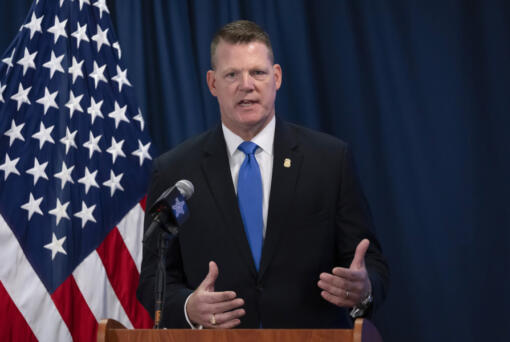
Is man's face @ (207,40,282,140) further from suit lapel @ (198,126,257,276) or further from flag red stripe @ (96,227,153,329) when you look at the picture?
flag red stripe @ (96,227,153,329)

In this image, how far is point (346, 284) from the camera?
180 centimetres

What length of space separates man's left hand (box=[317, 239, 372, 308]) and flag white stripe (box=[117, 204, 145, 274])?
157 cm

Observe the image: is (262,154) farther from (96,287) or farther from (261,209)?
(96,287)

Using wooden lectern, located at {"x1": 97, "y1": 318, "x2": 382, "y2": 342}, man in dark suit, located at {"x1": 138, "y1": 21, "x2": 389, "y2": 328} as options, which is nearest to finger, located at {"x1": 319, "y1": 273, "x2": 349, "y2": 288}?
wooden lectern, located at {"x1": 97, "y1": 318, "x2": 382, "y2": 342}

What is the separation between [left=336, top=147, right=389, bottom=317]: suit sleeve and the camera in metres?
2.34

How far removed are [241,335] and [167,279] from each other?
3.23 feet

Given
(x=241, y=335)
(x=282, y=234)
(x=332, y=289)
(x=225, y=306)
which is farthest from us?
(x=282, y=234)

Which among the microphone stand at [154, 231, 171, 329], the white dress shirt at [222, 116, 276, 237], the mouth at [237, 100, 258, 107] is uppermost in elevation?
the mouth at [237, 100, 258, 107]

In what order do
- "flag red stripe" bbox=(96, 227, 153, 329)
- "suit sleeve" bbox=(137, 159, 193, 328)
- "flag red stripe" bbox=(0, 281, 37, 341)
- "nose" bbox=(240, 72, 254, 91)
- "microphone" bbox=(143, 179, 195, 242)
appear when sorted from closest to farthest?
"microphone" bbox=(143, 179, 195, 242)
"suit sleeve" bbox=(137, 159, 193, 328)
"nose" bbox=(240, 72, 254, 91)
"flag red stripe" bbox=(0, 281, 37, 341)
"flag red stripe" bbox=(96, 227, 153, 329)

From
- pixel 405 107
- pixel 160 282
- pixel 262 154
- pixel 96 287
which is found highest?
pixel 405 107

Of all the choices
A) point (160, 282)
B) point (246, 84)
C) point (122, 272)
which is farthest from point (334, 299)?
point (122, 272)

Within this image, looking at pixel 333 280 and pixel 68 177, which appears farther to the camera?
pixel 68 177

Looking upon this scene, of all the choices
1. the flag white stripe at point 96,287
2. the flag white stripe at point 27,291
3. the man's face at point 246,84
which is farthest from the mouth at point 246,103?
the flag white stripe at point 27,291

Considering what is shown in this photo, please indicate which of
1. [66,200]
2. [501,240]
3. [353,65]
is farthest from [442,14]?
[66,200]
